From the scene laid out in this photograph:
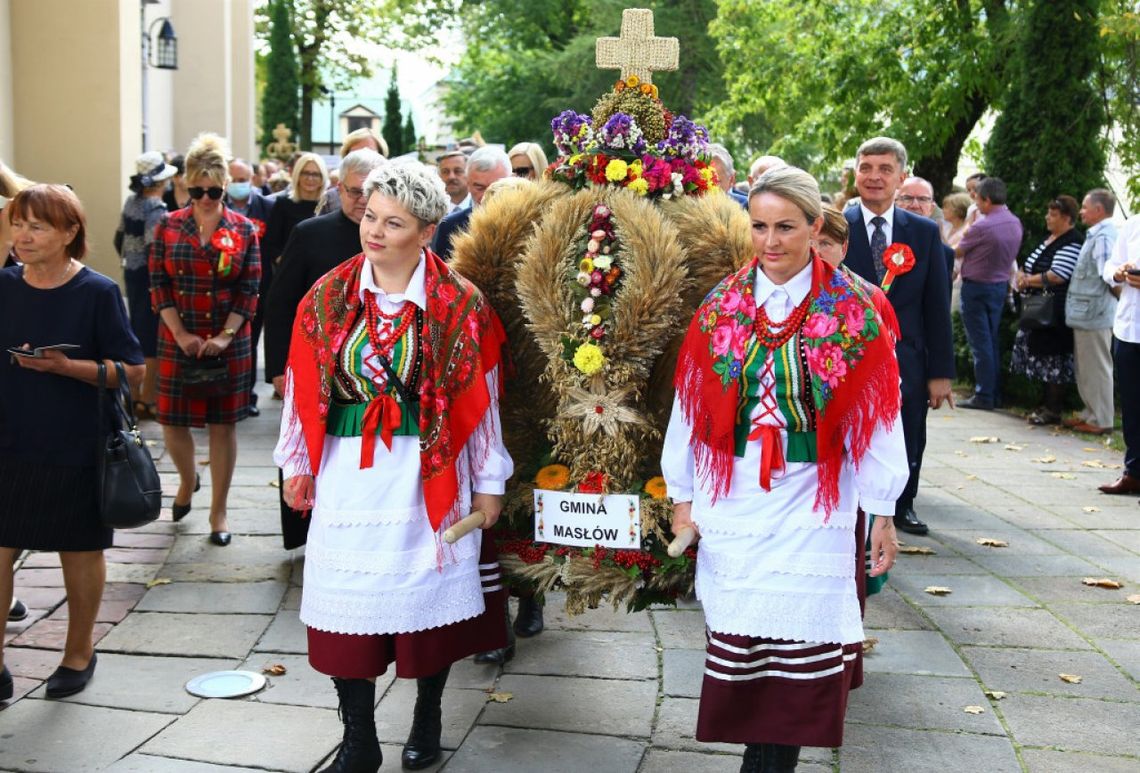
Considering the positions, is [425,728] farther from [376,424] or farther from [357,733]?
[376,424]

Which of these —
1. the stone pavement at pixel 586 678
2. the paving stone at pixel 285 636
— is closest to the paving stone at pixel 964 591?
the stone pavement at pixel 586 678

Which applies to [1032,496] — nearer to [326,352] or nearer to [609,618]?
[609,618]

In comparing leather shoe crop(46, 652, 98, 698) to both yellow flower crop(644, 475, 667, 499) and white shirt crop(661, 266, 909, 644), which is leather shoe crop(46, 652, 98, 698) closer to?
yellow flower crop(644, 475, 667, 499)

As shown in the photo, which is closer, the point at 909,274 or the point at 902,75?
the point at 909,274

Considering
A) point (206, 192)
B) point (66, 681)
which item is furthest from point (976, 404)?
point (66, 681)

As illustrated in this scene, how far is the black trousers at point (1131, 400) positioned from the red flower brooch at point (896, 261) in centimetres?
327

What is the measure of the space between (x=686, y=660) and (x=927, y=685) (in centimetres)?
98

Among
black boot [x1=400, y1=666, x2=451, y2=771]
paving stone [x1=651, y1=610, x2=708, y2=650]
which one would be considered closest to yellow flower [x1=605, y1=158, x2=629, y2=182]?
black boot [x1=400, y1=666, x2=451, y2=771]

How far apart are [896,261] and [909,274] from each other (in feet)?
0.59

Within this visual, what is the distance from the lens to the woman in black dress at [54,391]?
5.04 meters

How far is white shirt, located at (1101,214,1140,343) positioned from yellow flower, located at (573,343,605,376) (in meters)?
6.19

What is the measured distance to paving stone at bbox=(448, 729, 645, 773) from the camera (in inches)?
179

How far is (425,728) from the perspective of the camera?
181 inches

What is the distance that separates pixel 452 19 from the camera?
42250mm
